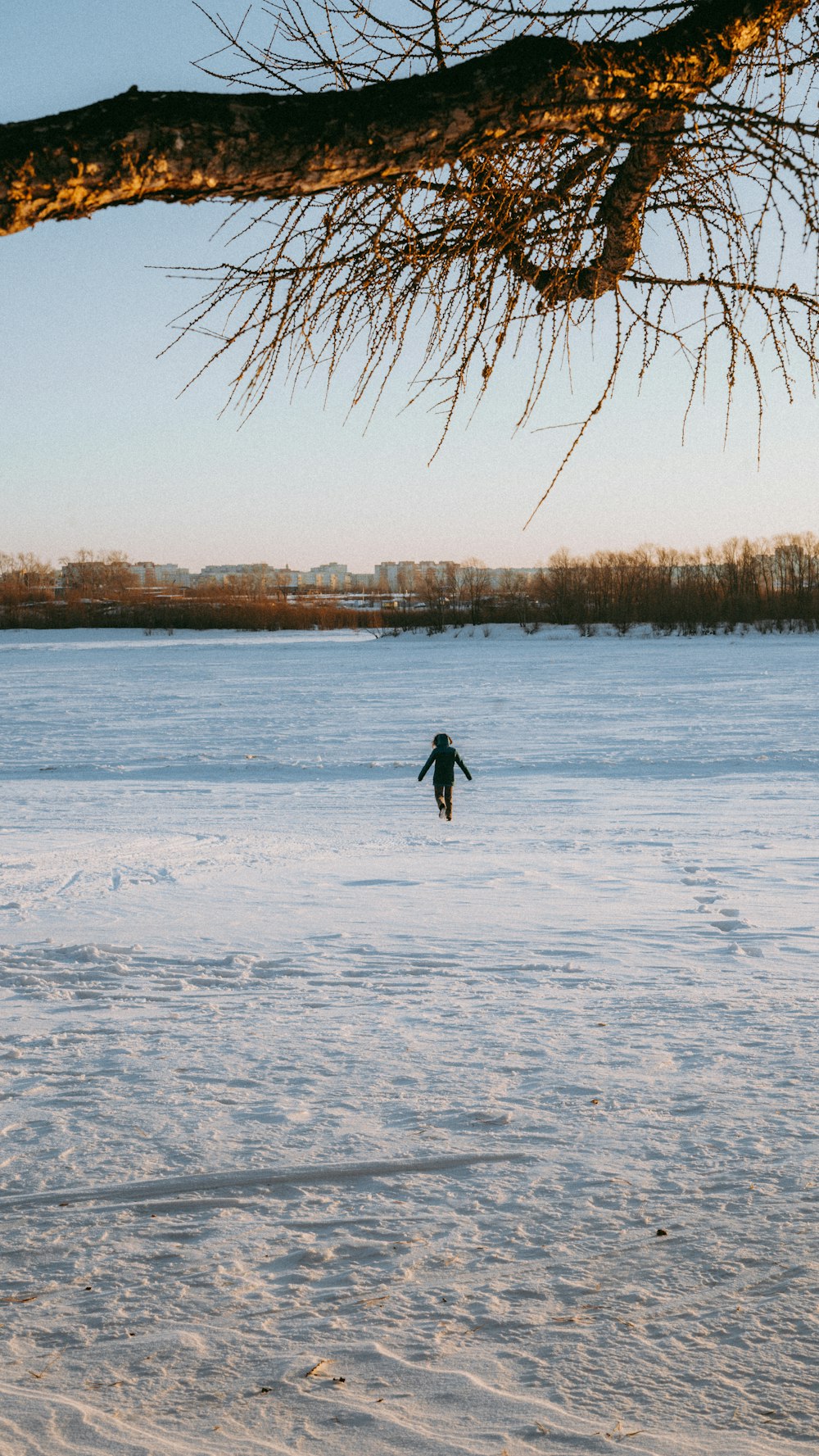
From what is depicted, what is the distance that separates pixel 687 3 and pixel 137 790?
12.8 meters

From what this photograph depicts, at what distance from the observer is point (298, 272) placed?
124 inches

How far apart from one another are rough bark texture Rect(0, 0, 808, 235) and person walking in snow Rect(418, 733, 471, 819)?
888 centimetres

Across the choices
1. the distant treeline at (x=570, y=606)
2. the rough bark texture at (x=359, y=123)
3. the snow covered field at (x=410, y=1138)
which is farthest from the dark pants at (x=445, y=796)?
the distant treeline at (x=570, y=606)

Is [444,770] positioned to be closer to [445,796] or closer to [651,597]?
[445,796]

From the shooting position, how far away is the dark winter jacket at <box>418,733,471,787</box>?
11844mm

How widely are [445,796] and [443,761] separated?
406mm

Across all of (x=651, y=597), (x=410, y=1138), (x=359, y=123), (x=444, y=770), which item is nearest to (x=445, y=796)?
(x=444, y=770)

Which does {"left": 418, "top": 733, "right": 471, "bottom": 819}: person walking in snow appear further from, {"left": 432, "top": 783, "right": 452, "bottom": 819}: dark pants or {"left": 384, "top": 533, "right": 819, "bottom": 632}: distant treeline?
{"left": 384, "top": 533, "right": 819, "bottom": 632}: distant treeline

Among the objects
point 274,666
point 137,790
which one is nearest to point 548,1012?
point 137,790

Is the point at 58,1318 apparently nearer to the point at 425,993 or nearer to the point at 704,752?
the point at 425,993

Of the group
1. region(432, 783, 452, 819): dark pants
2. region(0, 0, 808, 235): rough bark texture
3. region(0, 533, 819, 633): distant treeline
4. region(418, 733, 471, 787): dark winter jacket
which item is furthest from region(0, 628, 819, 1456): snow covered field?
region(0, 533, 819, 633): distant treeline

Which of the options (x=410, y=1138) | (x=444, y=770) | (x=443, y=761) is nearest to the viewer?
(x=410, y=1138)

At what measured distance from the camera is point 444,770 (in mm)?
11836

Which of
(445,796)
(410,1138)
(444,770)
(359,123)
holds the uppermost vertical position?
(359,123)
